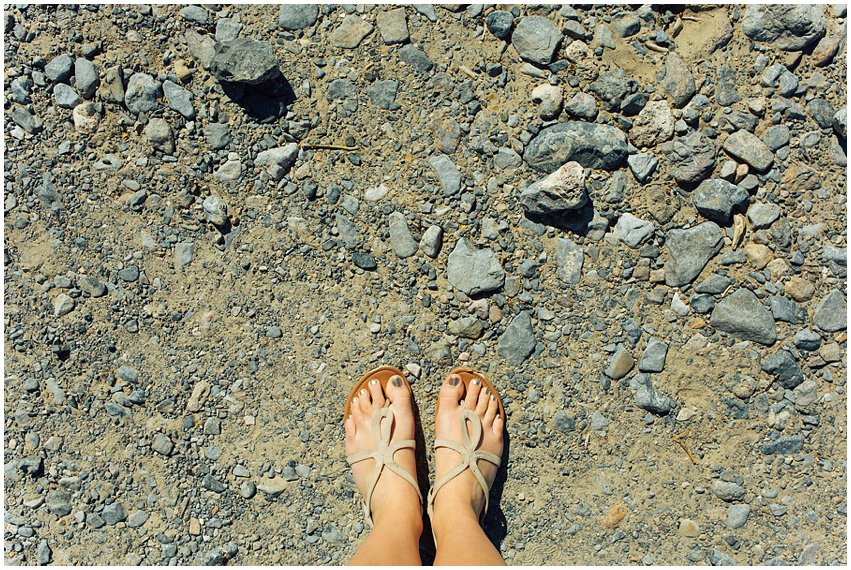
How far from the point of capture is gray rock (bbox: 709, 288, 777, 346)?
2.11m

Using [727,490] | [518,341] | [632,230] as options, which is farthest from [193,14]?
[727,490]

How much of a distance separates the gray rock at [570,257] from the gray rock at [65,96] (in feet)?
7.02

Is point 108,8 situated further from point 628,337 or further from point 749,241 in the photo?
point 749,241

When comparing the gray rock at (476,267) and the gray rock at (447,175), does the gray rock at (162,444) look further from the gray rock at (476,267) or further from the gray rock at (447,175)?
the gray rock at (447,175)

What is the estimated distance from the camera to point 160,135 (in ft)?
6.99

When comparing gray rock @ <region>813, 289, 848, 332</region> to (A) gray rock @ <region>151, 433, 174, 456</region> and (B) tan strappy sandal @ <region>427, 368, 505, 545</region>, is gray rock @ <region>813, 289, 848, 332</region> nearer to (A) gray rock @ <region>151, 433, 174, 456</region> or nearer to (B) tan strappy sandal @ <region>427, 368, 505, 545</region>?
(B) tan strappy sandal @ <region>427, 368, 505, 545</region>

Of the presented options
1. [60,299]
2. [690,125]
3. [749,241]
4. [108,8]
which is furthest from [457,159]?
[60,299]

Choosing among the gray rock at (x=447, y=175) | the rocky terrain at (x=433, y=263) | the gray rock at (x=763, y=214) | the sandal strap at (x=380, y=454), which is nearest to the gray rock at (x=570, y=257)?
the rocky terrain at (x=433, y=263)

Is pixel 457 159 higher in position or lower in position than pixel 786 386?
higher

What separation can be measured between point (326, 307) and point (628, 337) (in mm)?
1300

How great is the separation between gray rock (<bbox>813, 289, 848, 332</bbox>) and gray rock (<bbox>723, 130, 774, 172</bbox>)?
614mm

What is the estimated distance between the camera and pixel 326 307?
2.17 m

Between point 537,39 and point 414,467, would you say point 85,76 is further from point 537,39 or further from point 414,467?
point 414,467

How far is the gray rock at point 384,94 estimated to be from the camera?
7.02ft
